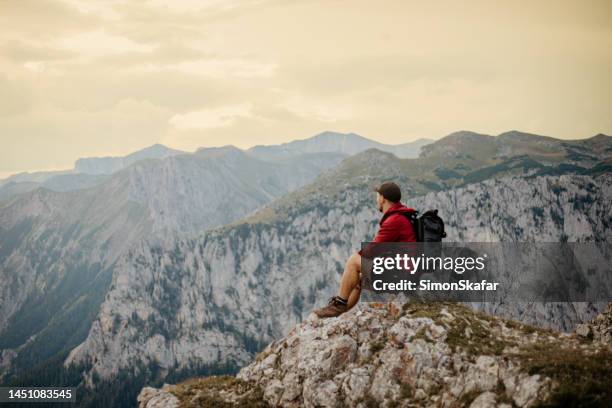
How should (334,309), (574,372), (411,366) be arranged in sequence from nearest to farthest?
1. (574,372)
2. (411,366)
3. (334,309)

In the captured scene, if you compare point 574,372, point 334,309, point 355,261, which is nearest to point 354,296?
point 334,309

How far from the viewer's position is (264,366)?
2130 cm

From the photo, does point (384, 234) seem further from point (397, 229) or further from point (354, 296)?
point (354, 296)

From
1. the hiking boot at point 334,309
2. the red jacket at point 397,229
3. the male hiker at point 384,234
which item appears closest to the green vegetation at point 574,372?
the red jacket at point 397,229

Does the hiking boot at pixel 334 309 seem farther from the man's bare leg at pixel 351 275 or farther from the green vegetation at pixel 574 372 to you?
the green vegetation at pixel 574 372

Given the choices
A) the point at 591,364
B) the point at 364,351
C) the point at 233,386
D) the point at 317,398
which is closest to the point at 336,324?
the point at 364,351

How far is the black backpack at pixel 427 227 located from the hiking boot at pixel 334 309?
4.41 m

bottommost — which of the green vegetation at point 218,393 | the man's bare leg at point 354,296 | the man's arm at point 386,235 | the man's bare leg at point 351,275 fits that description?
the green vegetation at point 218,393

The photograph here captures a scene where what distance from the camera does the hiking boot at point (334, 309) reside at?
787 inches

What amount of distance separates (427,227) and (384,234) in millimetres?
1885

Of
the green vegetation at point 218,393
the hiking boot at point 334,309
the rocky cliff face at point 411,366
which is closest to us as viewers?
the rocky cliff face at point 411,366

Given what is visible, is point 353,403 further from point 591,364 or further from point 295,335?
point 591,364

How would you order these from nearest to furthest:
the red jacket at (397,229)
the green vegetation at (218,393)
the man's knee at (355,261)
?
the red jacket at (397,229)
the man's knee at (355,261)
the green vegetation at (218,393)

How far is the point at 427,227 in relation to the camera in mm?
18984
